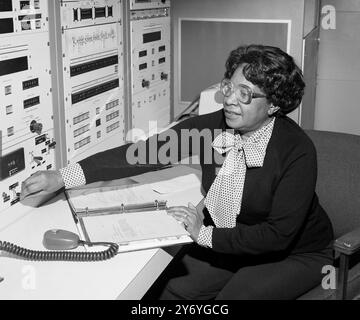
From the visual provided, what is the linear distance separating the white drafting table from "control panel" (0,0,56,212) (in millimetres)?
170

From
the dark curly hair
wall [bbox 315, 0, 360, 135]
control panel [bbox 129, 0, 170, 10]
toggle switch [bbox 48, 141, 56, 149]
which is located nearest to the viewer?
the dark curly hair

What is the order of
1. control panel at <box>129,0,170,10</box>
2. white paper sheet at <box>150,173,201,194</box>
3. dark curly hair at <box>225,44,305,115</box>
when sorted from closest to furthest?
dark curly hair at <box>225,44,305,115</box>
white paper sheet at <box>150,173,201,194</box>
control panel at <box>129,0,170,10</box>

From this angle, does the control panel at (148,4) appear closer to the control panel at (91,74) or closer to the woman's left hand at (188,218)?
the control panel at (91,74)

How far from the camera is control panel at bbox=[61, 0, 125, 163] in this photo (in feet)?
5.65

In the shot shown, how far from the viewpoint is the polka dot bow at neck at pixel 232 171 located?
160 cm

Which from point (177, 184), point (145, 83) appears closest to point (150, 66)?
point (145, 83)

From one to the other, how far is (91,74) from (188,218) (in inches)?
24.8

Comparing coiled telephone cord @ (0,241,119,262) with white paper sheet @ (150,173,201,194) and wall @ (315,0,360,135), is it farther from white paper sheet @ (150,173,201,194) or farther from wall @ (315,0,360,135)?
wall @ (315,0,360,135)

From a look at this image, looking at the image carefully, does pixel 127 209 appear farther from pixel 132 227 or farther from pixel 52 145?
pixel 52 145

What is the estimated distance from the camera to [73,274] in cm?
127

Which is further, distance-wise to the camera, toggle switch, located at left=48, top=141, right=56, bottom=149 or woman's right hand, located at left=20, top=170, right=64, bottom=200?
toggle switch, located at left=48, top=141, right=56, bottom=149

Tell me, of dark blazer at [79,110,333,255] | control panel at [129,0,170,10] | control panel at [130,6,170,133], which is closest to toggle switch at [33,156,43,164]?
dark blazer at [79,110,333,255]

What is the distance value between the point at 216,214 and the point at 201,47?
1.05m

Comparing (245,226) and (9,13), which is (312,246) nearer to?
(245,226)
